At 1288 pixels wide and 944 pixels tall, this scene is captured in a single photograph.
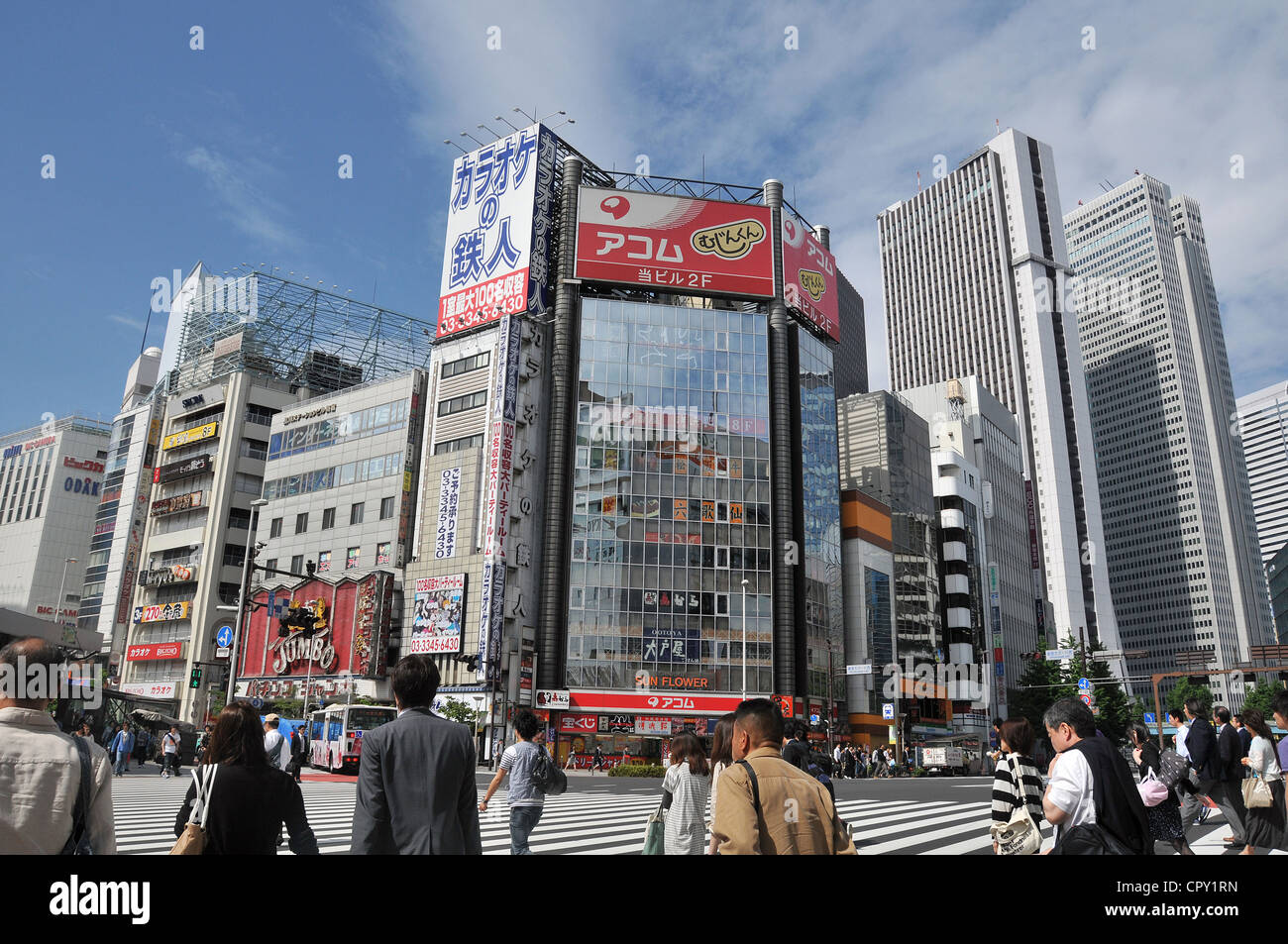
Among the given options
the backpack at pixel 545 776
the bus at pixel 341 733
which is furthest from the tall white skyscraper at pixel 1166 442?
the backpack at pixel 545 776

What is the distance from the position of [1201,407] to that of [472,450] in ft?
460

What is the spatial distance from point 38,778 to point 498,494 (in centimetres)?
4701

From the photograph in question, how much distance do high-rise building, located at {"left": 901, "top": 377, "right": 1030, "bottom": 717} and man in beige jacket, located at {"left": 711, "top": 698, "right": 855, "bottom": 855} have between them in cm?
7861

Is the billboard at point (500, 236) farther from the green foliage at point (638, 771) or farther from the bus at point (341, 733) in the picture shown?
the bus at point (341, 733)

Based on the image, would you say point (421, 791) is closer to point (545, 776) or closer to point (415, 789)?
point (415, 789)

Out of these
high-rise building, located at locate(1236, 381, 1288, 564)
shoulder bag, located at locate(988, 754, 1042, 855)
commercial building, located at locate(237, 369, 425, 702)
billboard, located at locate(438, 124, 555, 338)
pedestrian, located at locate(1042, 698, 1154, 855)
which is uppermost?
high-rise building, located at locate(1236, 381, 1288, 564)

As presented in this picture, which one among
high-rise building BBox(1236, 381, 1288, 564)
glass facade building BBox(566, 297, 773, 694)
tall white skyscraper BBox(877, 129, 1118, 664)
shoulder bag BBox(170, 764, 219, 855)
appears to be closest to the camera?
shoulder bag BBox(170, 764, 219, 855)

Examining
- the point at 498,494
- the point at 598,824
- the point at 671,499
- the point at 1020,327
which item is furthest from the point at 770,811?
the point at 1020,327

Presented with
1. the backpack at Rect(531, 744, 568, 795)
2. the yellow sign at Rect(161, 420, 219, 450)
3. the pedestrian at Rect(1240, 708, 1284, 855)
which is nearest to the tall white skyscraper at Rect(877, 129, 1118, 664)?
the yellow sign at Rect(161, 420, 219, 450)

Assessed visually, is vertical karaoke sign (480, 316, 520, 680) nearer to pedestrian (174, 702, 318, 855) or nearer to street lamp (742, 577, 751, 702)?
street lamp (742, 577, 751, 702)

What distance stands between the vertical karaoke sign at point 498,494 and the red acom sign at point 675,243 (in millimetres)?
8127

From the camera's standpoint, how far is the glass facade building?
51.3m

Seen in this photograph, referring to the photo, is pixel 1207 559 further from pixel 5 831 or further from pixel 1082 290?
pixel 5 831

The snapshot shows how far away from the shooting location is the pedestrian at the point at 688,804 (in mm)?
7086
